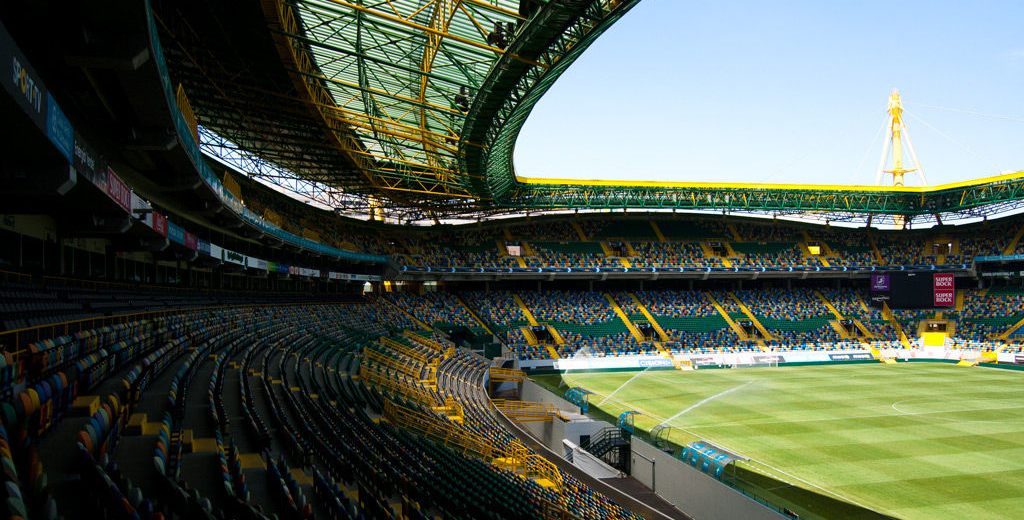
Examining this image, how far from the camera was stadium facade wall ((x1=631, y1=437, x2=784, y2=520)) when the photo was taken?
1648 cm

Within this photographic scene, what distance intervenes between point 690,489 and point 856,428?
13.3 meters

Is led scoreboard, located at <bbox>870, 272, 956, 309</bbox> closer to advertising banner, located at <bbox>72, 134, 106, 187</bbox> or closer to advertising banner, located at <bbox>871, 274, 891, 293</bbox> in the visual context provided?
advertising banner, located at <bbox>871, 274, 891, 293</bbox>

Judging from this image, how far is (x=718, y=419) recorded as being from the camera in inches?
1179

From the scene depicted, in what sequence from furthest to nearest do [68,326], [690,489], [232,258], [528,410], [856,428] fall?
[232,258]
[528,410]
[856,428]
[690,489]
[68,326]

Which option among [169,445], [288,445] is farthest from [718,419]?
[169,445]

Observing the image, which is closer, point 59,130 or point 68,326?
point 59,130

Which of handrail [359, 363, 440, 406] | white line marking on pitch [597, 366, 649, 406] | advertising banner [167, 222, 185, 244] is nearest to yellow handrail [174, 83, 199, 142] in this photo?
advertising banner [167, 222, 185, 244]

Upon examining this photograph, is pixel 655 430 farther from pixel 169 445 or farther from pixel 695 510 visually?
pixel 169 445

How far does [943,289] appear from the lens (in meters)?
56.3

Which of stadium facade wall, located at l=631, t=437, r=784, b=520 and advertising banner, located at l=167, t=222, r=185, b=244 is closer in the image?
stadium facade wall, located at l=631, t=437, r=784, b=520

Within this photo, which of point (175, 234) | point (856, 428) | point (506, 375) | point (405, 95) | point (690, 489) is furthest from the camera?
point (506, 375)

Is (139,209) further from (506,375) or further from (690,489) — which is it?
(506,375)

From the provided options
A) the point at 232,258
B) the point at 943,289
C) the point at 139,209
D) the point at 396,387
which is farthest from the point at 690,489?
the point at 943,289

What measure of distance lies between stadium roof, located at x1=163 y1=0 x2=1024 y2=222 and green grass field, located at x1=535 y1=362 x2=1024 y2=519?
526 inches
